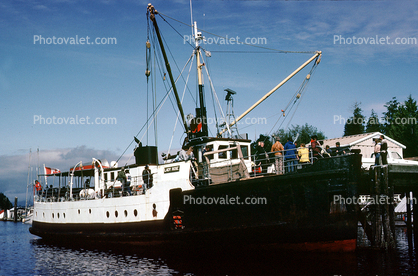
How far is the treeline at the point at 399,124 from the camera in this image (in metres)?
54.3

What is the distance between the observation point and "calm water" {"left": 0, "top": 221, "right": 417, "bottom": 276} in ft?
45.6

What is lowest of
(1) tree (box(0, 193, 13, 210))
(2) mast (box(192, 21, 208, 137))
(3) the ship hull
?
(1) tree (box(0, 193, 13, 210))

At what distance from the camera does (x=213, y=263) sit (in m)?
15.6

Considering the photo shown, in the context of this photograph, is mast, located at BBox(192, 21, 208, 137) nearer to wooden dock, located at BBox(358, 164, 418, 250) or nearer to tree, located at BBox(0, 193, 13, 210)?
wooden dock, located at BBox(358, 164, 418, 250)

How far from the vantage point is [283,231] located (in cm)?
1520

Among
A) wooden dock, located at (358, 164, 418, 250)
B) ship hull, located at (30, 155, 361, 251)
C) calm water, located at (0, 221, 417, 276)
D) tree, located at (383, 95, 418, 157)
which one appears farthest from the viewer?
tree, located at (383, 95, 418, 157)

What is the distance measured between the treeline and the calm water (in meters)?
39.2

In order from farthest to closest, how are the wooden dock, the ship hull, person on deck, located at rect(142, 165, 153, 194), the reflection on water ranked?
1. person on deck, located at rect(142, 165, 153, 194)
2. the wooden dock
3. the reflection on water
4. the ship hull

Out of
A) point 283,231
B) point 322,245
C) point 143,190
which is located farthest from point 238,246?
point 143,190

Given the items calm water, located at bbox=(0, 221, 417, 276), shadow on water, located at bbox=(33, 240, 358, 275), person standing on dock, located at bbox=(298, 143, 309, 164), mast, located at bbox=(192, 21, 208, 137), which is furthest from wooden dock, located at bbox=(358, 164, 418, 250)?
mast, located at bbox=(192, 21, 208, 137)

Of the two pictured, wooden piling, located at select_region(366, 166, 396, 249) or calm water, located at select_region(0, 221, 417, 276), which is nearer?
calm water, located at select_region(0, 221, 417, 276)

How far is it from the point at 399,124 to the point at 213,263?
52.7 metres

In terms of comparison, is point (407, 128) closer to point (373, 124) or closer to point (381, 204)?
point (373, 124)

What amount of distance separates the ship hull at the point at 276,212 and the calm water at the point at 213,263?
60 cm
